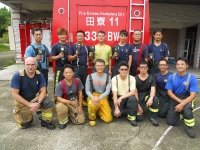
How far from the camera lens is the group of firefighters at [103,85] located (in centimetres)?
300

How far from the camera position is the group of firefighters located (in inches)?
118

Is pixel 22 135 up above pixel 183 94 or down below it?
below

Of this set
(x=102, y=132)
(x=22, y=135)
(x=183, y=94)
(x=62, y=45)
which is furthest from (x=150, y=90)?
(x=22, y=135)

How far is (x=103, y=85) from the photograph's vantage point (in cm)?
340

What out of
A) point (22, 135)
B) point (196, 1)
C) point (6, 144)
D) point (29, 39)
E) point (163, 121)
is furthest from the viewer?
point (29, 39)

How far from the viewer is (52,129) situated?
3.04m

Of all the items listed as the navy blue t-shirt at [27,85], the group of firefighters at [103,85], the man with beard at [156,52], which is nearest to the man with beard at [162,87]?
the group of firefighters at [103,85]

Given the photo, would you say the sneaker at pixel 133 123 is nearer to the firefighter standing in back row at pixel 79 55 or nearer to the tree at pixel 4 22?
the firefighter standing in back row at pixel 79 55

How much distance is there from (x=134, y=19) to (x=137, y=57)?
784 mm

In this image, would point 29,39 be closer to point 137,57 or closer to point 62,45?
point 62,45

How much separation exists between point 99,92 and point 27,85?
1.23 meters

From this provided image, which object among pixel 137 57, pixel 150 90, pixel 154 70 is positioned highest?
pixel 137 57

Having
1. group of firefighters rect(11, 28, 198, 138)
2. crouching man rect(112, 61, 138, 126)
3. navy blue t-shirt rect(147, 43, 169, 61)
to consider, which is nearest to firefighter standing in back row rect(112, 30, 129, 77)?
group of firefighters rect(11, 28, 198, 138)

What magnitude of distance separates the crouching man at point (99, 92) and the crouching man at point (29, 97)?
674 mm
